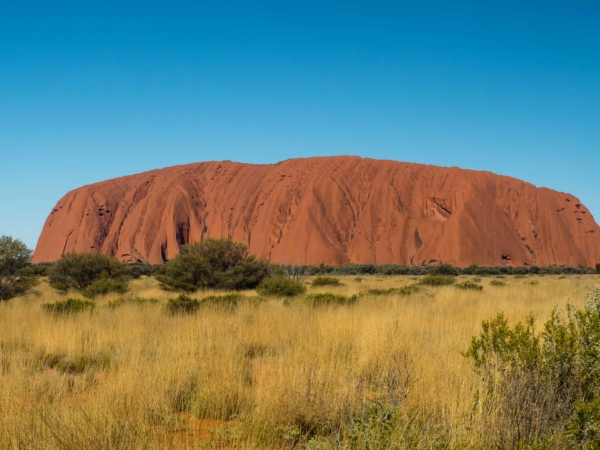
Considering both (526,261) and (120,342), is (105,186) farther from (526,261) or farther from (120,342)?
(120,342)

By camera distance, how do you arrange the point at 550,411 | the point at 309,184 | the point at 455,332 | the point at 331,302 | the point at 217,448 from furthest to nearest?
the point at 309,184, the point at 331,302, the point at 455,332, the point at 550,411, the point at 217,448

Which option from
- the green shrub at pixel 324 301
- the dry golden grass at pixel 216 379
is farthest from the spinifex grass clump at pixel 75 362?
the green shrub at pixel 324 301

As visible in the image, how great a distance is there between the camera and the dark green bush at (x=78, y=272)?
2020 centimetres

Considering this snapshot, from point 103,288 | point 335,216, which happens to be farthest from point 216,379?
point 335,216

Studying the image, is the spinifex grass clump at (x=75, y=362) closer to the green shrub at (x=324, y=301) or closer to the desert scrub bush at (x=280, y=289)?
the green shrub at (x=324, y=301)

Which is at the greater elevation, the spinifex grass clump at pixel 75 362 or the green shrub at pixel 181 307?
the green shrub at pixel 181 307

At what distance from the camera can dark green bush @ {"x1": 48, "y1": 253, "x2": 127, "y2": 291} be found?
20203mm

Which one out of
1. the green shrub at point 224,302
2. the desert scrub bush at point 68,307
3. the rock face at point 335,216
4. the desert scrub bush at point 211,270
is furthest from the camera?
the rock face at point 335,216

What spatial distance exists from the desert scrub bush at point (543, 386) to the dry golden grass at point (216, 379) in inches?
7.8

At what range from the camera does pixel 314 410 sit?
12.2 ft

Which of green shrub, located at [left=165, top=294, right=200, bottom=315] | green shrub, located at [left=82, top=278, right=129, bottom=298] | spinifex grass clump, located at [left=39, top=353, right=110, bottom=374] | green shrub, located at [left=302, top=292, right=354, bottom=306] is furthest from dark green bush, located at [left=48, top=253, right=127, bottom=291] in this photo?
spinifex grass clump, located at [left=39, top=353, right=110, bottom=374]

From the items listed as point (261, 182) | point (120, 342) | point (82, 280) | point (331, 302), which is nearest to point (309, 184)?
point (261, 182)

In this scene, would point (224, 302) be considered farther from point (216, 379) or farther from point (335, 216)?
point (335, 216)

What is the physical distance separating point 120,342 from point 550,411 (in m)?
5.73
